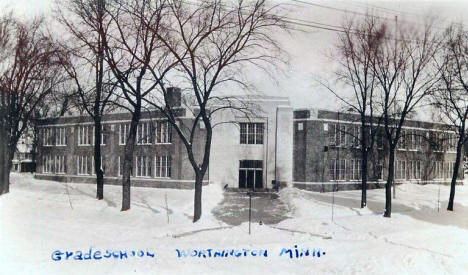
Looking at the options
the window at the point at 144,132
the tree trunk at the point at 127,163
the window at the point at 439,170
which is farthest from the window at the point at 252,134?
the window at the point at 439,170

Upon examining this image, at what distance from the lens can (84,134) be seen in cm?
3128

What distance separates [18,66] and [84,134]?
17.9 meters

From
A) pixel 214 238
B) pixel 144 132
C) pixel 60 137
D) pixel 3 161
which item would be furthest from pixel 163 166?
pixel 214 238

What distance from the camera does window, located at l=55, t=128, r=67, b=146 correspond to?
32406mm

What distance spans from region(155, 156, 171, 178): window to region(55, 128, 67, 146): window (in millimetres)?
9548

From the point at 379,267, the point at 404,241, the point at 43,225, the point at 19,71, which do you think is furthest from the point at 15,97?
the point at 404,241

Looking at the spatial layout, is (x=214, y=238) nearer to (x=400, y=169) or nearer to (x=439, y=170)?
(x=400, y=169)

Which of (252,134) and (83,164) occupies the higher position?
(252,134)

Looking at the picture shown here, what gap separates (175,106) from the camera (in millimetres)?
28359

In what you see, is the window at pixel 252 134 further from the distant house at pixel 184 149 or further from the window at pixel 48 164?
the window at pixel 48 164

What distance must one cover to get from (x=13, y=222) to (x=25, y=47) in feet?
22.6

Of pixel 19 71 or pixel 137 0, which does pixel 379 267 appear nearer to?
pixel 137 0
